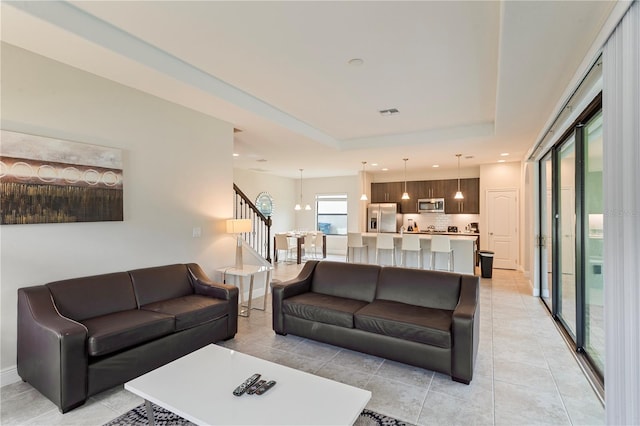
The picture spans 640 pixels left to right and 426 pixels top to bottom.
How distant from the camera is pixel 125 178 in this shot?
357cm

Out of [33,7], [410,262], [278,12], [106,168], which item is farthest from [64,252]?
[410,262]

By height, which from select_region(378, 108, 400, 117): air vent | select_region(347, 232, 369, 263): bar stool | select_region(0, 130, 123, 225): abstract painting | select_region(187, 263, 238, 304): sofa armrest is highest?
select_region(378, 108, 400, 117): air vent

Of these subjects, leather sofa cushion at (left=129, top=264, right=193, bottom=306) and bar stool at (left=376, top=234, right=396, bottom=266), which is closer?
leather sofa cushion at (left=129, top=264, right=193, bottom=306)

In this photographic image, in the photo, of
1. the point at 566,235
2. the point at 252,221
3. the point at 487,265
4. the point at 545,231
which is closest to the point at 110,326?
the point at 252,221

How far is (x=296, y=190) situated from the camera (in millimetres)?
12102

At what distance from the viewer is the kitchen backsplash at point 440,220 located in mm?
9148

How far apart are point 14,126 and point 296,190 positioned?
952 cm

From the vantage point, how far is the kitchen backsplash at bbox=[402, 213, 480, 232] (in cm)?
915

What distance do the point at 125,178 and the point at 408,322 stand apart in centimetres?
342

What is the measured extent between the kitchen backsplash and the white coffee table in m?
8.25

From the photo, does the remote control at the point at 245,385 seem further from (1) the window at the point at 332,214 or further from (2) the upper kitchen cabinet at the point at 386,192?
(1) the window at the point at 332,214

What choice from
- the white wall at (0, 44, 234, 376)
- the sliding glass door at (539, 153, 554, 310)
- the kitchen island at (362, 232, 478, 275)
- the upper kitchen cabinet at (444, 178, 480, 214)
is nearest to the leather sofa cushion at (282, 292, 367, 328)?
the white wall at (0, 44, 234, 376)

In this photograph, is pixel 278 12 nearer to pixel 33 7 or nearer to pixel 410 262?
pixel 33 7

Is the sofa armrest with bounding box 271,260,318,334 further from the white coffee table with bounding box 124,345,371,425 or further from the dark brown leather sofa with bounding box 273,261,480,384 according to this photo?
the white coffee table with bounding box 124,345,371,425
